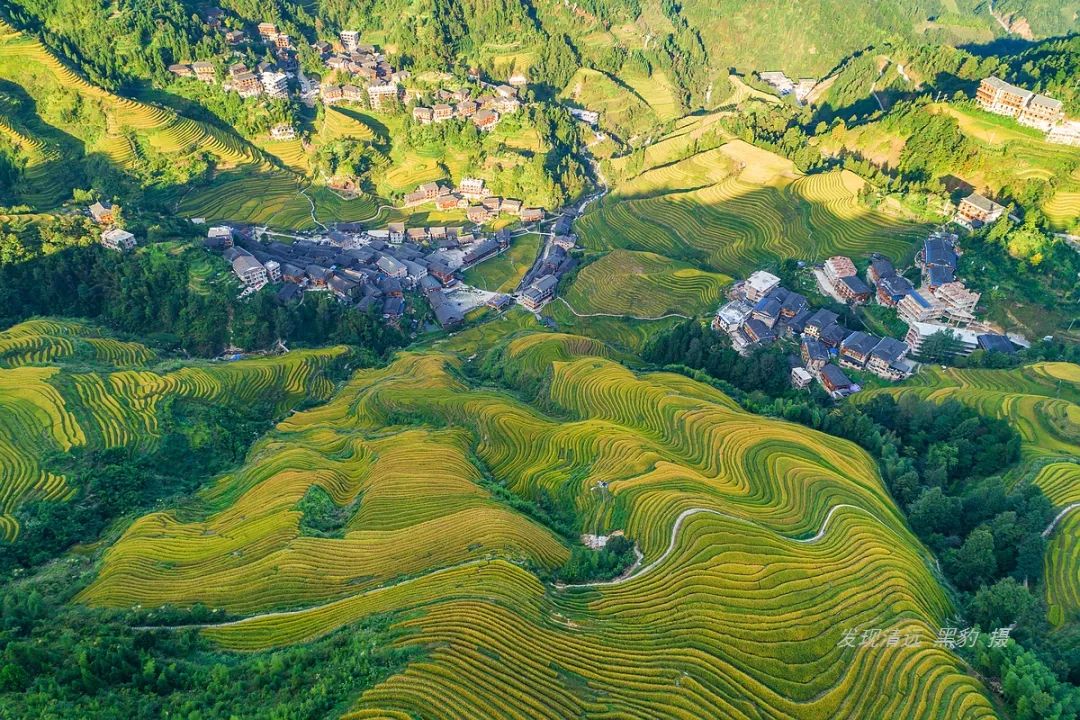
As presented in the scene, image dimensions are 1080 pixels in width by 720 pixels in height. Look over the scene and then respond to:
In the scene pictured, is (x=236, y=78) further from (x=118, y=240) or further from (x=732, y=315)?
(x=732, y=315)

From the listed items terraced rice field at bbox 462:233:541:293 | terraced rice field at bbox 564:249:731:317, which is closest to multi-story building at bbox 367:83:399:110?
terraced rice field at bbox 462:233:541:293

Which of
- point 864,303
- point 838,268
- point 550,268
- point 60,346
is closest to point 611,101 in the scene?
point 550,268

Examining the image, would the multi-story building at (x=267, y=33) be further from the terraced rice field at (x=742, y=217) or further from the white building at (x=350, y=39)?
the terraced rice field at (x=742, y=217)

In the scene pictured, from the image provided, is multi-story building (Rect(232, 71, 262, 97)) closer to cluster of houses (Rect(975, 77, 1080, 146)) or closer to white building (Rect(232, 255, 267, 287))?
white building (Rect(232, 255, 267, 287))

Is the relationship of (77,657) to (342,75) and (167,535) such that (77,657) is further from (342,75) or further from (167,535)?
(342,75)

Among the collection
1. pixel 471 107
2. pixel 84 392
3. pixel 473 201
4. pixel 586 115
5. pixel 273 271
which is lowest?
pixel 84 392
